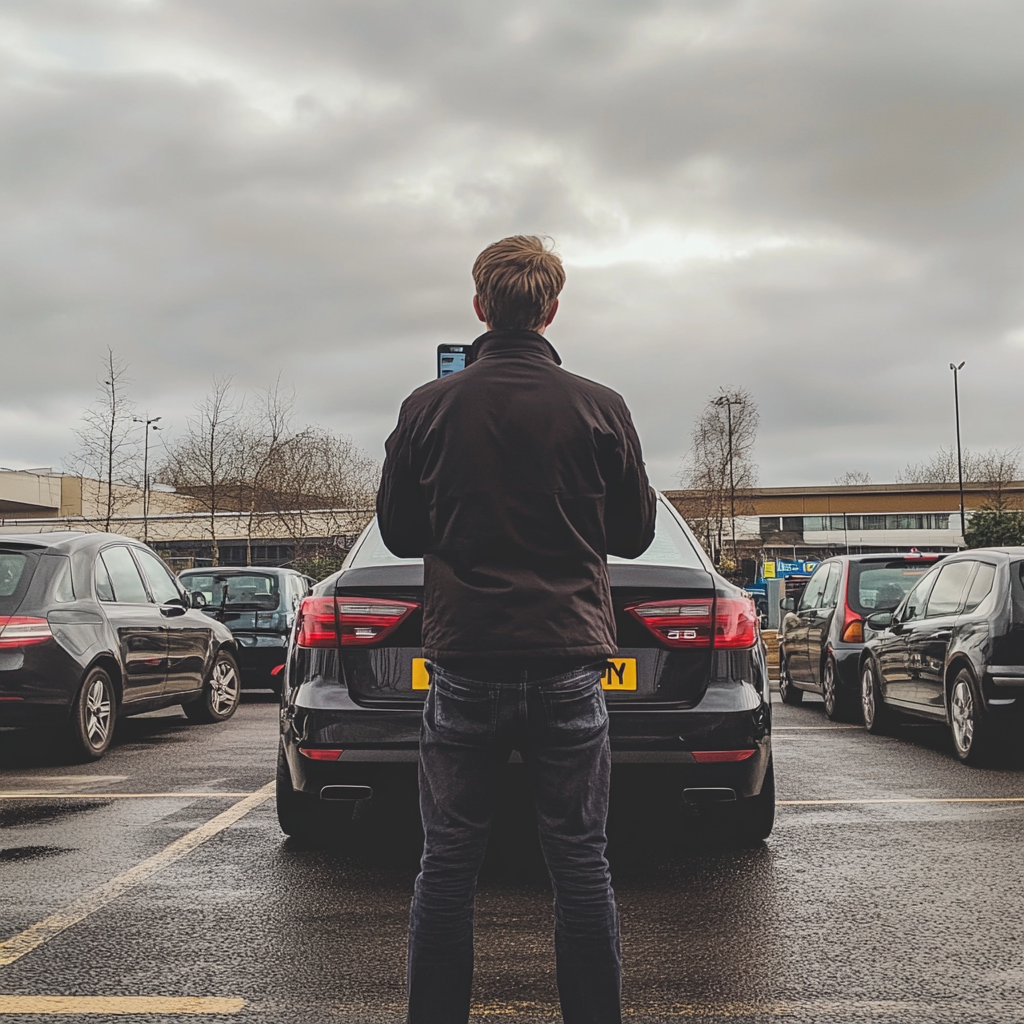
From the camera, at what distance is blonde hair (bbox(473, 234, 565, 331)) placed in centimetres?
301

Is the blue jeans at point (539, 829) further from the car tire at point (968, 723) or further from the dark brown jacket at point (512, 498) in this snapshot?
the car tire at point (968, 723)

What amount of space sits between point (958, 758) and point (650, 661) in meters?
4.90

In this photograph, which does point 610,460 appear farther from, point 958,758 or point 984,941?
point 958,758

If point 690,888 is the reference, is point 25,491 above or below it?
above

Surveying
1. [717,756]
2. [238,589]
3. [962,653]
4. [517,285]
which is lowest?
[717,756]

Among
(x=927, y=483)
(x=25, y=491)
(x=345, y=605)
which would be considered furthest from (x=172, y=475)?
(x=927, y=483)

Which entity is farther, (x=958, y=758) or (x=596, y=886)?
(x=958, y=758)

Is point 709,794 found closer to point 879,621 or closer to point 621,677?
point 621,677

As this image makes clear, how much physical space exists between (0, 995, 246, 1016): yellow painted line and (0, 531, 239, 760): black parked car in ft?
16.4

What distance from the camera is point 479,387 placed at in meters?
2.88

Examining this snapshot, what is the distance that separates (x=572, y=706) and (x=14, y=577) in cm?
670

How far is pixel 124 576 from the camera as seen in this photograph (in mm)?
9945

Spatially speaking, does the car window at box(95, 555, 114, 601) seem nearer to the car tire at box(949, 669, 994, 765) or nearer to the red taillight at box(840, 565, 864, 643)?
the car tire at box(949, 669, 994, 765)

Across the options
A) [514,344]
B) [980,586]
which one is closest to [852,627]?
[980,586]
